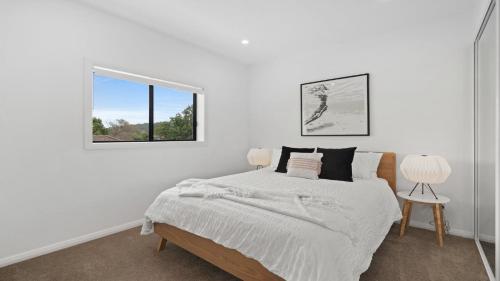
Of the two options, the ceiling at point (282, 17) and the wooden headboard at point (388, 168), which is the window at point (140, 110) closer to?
the ceiling at point (282, 17)

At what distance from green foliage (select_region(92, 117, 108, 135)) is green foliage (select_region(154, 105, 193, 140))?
0.66 metres

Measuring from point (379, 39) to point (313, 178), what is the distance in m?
2.06

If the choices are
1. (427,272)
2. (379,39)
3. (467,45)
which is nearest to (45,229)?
(427,272)

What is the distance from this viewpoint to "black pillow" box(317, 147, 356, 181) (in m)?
2.83

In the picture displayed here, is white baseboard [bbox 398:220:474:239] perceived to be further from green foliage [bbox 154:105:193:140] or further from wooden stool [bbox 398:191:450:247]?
green foliage [bbox 154:105:193:140]

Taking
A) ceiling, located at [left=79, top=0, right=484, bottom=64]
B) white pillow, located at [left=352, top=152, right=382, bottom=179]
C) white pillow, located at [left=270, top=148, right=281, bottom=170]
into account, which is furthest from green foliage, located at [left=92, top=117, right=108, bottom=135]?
white pillow, located at [left=352, top=152, right=382, bottom=179]

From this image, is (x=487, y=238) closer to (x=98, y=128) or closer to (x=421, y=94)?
(x=421, y=94)

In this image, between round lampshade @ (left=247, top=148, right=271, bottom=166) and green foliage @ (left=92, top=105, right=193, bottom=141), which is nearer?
green foliage @ (left=92, top=105, right=193, bottom=141)

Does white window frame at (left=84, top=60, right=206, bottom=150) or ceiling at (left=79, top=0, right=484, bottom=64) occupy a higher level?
ceiling at (left=79, top=0, right=484, bottom=64)

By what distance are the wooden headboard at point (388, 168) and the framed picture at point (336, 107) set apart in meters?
0.39

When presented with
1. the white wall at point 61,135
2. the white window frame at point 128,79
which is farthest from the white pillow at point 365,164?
the white wall at point 61,135

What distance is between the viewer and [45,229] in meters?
2.32

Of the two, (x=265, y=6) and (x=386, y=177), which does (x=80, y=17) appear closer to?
(x=265, y=6)

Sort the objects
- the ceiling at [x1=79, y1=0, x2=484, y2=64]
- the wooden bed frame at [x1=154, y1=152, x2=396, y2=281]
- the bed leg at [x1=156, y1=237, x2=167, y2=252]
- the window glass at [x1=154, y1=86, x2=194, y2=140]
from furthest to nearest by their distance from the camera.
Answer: the window glass at [x1=154, y1=86, x2=194, y2=140]
the ceiling at [x1=79, y1=0, x2=484, y2=64]
the bed leg at [x1=156, y1=237, x2=167, y2=252]
the wooden bed frame at [x1=154, y1=152, x2=396, y2=281]
